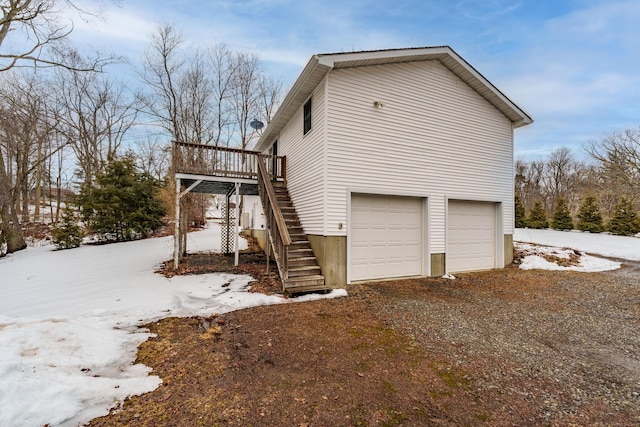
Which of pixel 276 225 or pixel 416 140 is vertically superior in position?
pixel 416 140

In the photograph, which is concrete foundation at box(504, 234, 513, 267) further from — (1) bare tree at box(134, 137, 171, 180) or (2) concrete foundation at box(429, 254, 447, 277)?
(1) bare tree at box(134, 137, 171, 180)

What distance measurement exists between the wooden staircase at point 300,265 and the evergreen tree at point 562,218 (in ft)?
68.0

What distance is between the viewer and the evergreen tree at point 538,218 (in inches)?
787

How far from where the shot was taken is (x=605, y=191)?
17703 mm

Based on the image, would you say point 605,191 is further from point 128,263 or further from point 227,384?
point 128,263

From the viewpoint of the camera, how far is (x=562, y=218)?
749 inches

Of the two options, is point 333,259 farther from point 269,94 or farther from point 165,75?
point 269,94

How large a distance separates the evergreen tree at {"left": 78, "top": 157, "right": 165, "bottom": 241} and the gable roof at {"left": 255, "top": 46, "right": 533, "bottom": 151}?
8.49 meters

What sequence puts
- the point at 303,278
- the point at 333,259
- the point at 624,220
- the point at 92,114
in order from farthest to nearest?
the point at 92,114, the point at 624,220, the point at 333,259, the point at 303,278

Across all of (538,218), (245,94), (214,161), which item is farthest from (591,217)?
(245,94)

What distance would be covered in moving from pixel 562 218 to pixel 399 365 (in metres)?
22.6

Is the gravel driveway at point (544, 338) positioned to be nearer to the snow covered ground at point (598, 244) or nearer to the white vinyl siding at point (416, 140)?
the white vinyl siding at point (416, 140)

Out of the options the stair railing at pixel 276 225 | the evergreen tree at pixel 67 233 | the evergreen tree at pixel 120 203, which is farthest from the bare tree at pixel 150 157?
the stair railing at pixel 276 225

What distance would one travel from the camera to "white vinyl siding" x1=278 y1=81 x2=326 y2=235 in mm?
6546
